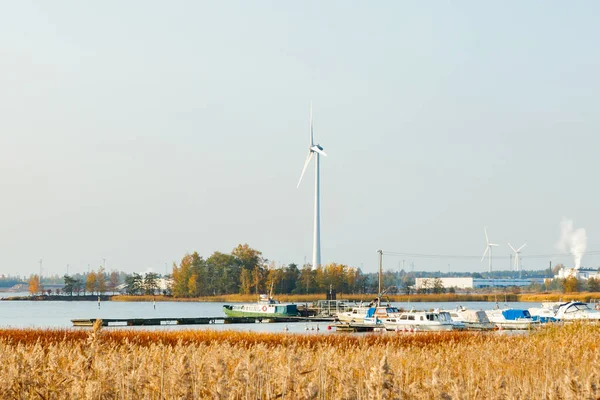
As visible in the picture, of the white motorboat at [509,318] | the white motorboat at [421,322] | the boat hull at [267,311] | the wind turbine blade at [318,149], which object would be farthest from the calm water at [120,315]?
the wind turbine blade at [318,149]

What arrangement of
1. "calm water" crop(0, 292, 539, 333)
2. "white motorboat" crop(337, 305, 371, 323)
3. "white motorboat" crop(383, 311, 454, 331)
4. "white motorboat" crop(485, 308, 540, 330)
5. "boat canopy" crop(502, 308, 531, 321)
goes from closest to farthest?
"white motorboat" crop(383, 311, 454, 331), "calm water" crop(0, 292, 539, 333), "white motorboat" crop(485, 308, 540, 330), "white motorboat" crop(337, 305, 371, 323), "boat canopy" crop(502, 308, 531, 321)

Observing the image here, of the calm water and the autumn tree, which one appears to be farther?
the autumn tree

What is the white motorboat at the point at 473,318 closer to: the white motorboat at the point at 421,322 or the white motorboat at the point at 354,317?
the white motorboat at the point at 421,322

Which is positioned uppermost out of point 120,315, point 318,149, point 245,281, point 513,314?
point 318,149

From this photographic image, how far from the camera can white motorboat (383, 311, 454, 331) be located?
77.0 meters

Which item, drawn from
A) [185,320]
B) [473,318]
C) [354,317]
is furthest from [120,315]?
[473,318]

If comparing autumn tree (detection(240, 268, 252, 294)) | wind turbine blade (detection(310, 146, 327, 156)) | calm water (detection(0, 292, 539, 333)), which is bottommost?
calm water (detection(0, 292, 539, 333))

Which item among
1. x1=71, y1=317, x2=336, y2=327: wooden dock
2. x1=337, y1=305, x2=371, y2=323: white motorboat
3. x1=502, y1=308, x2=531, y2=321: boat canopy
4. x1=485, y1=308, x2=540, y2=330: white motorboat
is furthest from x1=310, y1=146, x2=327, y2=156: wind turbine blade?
x1=502, y1=308, x2=531, y2=321: boat canopy

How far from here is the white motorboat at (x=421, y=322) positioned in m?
77.0

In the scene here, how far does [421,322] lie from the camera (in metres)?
78.2

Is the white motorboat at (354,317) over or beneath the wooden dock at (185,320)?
over

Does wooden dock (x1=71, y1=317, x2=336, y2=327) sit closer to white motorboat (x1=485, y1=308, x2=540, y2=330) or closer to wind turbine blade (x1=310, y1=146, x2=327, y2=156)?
white motorboat (x1=485, y1=308, x2=540, y2=330)

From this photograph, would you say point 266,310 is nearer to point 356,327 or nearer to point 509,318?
point 356,327

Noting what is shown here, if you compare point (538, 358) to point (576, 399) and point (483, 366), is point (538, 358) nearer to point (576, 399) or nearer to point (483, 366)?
point (483, 366)
